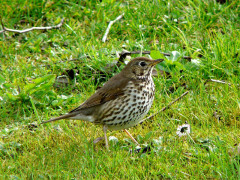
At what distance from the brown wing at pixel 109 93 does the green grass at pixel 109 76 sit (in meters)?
0.38

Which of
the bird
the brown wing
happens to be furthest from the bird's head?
the brown wing

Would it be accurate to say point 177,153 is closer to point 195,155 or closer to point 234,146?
point 195,155

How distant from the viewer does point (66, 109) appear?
5516 mm

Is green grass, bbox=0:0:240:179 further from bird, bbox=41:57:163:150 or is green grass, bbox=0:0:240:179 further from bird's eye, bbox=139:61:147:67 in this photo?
bird's eye, bbox=139:61:147:67

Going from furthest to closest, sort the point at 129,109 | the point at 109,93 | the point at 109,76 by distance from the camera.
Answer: the point at 109,76 → the point at 109,93 → the point at 129,109

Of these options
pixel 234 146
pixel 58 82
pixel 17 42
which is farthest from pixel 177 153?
pixel 17 42

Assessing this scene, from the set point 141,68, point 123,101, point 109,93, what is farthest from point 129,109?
point 141,68

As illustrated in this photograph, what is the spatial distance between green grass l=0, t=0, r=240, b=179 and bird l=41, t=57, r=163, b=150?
0.23 m

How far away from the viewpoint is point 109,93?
15.8 feet

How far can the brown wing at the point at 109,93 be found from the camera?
476cm

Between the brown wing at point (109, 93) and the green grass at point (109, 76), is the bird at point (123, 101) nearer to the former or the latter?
the brown wing at point (109, 93)

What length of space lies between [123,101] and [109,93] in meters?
0.23

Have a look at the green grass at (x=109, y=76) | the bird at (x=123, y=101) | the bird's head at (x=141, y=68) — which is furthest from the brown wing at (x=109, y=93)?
the green grass at (x=109, y=76)

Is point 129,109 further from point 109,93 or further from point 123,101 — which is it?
point 109,93
